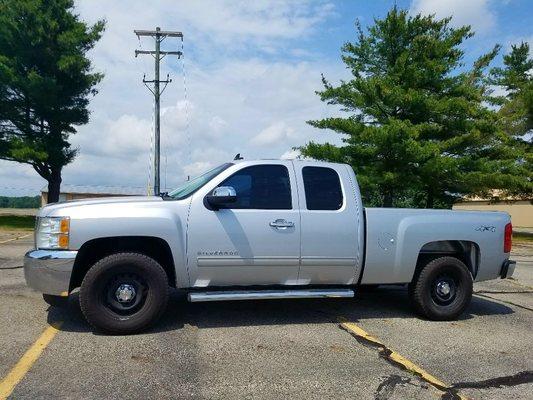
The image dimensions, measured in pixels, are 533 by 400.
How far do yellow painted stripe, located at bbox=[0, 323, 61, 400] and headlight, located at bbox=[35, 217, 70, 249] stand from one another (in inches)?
35.7

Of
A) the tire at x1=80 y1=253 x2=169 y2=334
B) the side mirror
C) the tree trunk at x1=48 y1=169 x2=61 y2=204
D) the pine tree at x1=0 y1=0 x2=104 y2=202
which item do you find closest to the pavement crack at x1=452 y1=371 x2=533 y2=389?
the side mirror

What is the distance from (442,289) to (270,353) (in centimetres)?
271

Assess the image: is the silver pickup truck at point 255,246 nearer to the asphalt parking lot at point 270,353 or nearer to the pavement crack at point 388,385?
the asphalt parking lot at point 270,353

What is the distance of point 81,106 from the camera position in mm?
25266

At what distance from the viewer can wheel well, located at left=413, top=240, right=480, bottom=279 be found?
21.1ft

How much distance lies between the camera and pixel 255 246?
557 centimetres

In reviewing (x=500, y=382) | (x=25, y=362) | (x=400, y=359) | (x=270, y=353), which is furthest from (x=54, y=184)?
(x=500, y=382)

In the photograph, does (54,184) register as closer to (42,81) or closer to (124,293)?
(42,81)

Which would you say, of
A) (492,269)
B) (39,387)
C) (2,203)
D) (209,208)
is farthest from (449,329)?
(2,203)

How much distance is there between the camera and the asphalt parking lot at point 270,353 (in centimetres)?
397

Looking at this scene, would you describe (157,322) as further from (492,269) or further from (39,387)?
(492,269)

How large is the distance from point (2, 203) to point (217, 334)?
56074mm

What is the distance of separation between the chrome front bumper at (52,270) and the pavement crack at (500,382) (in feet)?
12.4

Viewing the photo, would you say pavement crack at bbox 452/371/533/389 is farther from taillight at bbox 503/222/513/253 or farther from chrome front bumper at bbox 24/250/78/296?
chrome front bumper at bbox 24/250/78/296
